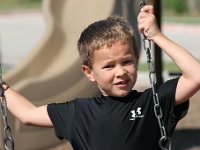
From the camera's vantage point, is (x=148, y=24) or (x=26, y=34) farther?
(x=26, y=34)

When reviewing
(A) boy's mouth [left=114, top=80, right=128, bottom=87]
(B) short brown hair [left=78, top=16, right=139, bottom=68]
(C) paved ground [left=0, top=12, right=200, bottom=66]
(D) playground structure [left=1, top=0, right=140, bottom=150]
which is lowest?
(C) paved ground [left=0, top=12, right=200, bottom=66]

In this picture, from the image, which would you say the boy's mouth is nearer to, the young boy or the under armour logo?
the young boy

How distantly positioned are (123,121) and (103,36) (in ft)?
1.09

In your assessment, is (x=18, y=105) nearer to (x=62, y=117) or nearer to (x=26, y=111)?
(x=26, y=111)

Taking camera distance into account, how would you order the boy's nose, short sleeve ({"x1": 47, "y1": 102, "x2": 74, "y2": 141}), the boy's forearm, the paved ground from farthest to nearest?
the paved ground < the boy's forearm < short sleeve ({"x1": 47, "y1": 102, "x2": 74, "y2": 141}) < the boy's nose

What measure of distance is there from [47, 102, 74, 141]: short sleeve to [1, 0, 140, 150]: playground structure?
344 cm

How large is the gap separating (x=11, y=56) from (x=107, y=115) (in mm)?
11238

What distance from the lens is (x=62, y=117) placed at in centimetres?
238

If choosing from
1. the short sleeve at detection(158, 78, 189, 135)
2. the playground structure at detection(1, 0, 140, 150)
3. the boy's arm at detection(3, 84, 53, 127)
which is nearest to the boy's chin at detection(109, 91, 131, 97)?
the short sleeve at detection(158, 78, 189, 135)

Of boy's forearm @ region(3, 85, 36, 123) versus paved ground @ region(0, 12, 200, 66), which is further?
paved ground @ region(0, 12, 200, 66)

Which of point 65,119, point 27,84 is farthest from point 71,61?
point 65,119

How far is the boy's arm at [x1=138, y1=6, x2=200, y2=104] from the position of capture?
219 cm

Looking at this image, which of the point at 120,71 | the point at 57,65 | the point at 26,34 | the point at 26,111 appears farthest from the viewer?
the point at 26,34

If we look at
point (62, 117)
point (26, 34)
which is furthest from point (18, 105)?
point (26, 34)
